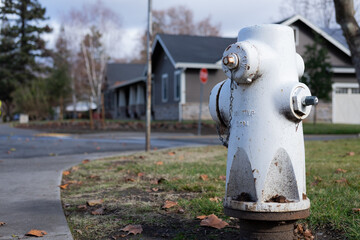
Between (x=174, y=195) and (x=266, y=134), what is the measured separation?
2126 millimetres

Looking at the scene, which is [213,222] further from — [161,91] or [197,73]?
[161,91]

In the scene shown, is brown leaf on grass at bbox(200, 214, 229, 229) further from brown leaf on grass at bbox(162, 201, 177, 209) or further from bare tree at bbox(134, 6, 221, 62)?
bare tree at bbox(134, 6, 221, 62)

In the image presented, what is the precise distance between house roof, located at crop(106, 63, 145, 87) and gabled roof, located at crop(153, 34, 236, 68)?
1682 cm

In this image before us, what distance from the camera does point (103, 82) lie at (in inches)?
1855

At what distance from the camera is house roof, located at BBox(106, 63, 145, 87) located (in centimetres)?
4600

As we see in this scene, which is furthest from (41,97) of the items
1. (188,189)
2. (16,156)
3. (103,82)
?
(188,189)

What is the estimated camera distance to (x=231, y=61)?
2.78 meters

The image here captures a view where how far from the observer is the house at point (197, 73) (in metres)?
25.8

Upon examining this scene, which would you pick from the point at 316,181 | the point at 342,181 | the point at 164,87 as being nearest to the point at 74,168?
the point at 316,181

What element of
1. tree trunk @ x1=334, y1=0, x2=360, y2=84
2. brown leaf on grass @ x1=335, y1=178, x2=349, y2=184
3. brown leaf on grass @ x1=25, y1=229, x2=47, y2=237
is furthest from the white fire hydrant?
tree trunk @ x1=334, y1=0, x2=360, y2=84

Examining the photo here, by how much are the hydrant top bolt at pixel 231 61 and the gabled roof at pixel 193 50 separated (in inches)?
845

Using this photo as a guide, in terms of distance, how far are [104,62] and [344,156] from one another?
4084 centimetres

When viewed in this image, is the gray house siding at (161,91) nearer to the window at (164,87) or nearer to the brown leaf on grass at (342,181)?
the window at (164,87)

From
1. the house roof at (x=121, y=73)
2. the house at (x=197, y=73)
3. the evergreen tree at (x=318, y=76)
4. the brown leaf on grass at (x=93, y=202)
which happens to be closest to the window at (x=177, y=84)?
the house at (x=197, y=73)
